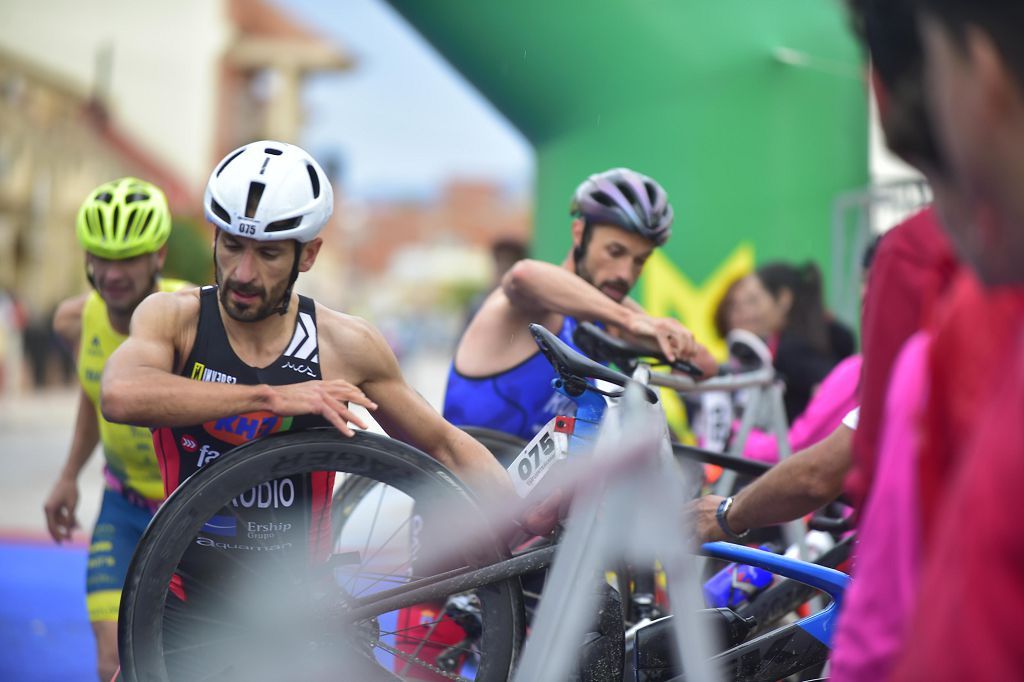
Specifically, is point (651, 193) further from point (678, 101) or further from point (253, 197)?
point (678, 101)

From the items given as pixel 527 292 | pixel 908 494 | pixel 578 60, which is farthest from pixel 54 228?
pixel 908 494

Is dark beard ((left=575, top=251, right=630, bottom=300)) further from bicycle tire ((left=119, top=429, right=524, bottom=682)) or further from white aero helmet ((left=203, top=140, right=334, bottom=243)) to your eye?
bicycle tire ((left=119, top=429, right=524, bottom=682))

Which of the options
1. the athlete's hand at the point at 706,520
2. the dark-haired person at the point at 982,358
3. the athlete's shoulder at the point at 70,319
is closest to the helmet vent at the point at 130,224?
the athlete's shoulder at the point at 70,319

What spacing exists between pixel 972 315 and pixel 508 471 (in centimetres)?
174

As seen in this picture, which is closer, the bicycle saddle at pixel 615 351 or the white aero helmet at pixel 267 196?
the white aero helmet at pixel 267 196

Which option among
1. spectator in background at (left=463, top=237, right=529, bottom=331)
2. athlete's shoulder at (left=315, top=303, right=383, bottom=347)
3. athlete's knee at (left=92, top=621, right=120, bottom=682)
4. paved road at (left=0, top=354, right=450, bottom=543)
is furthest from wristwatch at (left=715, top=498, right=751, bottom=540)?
paved road at (left=0, top=354, right=450, bottom=543)

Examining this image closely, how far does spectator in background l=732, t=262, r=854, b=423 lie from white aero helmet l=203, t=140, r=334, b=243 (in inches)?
143

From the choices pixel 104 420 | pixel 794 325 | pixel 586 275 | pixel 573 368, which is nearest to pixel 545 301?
pixel 586 275

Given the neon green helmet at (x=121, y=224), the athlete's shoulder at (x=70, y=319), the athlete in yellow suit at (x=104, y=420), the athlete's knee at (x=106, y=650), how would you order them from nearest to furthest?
1. the athlete's knee at (x=106, y=650)
2. the athlete in yellow suit at (x=104, y=420)
3. the neon green helmet at (x=121, y=224)
4. the athlete's shoulder at (x=70, y=319)

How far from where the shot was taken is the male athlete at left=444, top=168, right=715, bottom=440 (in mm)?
4168

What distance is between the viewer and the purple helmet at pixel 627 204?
4.20m

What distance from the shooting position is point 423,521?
300 centimetres

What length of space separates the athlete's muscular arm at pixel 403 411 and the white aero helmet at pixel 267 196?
0.28 meters

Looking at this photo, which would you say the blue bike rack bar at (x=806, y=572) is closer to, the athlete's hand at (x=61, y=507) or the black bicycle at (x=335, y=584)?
the black bicycle at (x=335, y=584)
